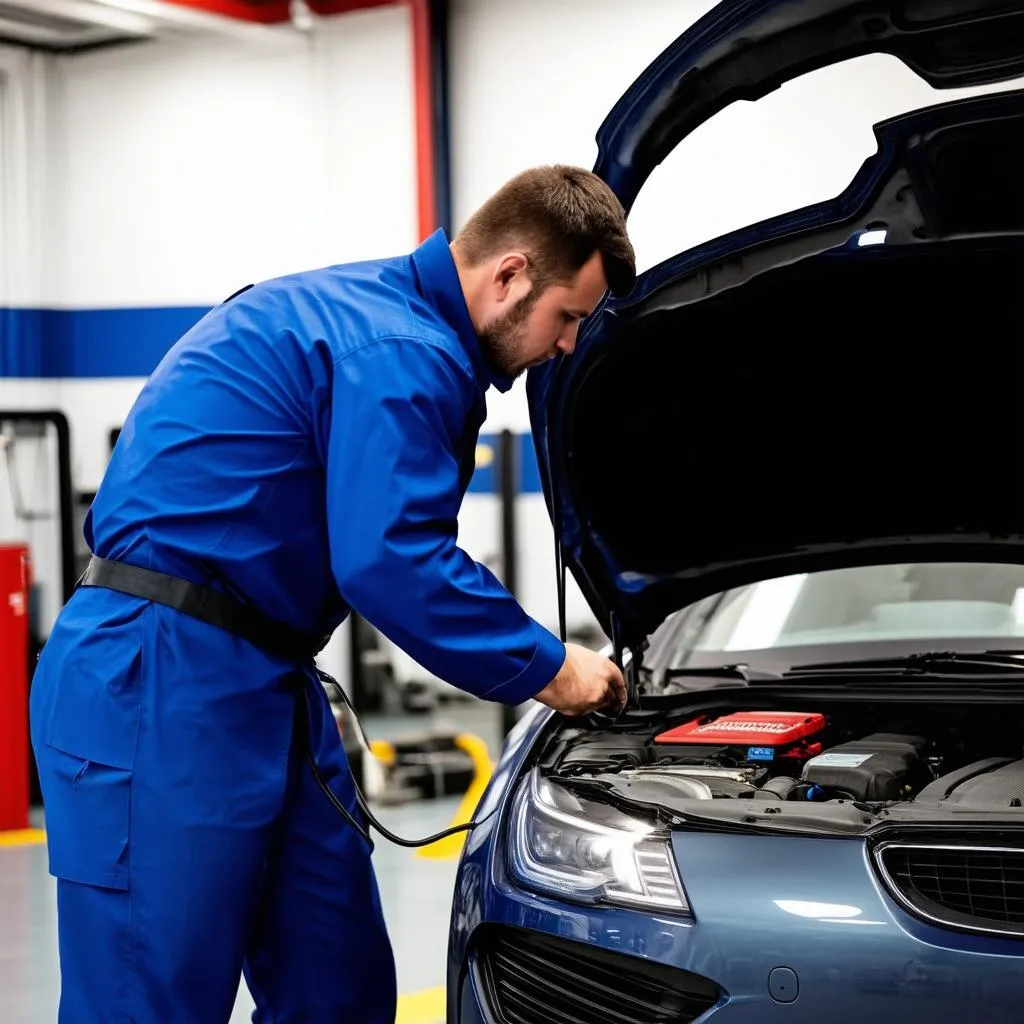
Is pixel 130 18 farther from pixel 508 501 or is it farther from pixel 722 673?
pixel 722 673

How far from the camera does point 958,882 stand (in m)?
1.85

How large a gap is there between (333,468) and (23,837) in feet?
12.5

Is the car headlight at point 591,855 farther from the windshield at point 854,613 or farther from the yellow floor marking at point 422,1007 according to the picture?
the yellow floor marking at point 422,1007

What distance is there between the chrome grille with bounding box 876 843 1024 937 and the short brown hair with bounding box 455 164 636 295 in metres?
0.88

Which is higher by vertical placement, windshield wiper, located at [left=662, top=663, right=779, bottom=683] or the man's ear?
the man's ear

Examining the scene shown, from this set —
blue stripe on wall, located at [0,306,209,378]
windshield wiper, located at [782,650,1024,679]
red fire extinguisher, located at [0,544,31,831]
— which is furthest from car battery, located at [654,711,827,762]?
blue stripe on wall, located at [0,306,209,378]

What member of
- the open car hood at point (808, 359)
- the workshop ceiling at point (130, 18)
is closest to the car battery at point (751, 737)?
the open car hood at point (808, 359)

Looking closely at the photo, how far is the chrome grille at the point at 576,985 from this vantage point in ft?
→ 6.22

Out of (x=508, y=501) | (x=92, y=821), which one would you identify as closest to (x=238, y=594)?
(x=92, y=821)

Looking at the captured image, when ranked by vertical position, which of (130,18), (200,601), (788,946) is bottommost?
(788,946)

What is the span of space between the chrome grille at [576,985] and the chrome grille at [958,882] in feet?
0.93

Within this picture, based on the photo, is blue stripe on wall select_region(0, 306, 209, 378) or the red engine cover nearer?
the red engine cover

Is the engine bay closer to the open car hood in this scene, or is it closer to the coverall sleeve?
the open car hood

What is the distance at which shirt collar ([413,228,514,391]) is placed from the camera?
2.01 metres
